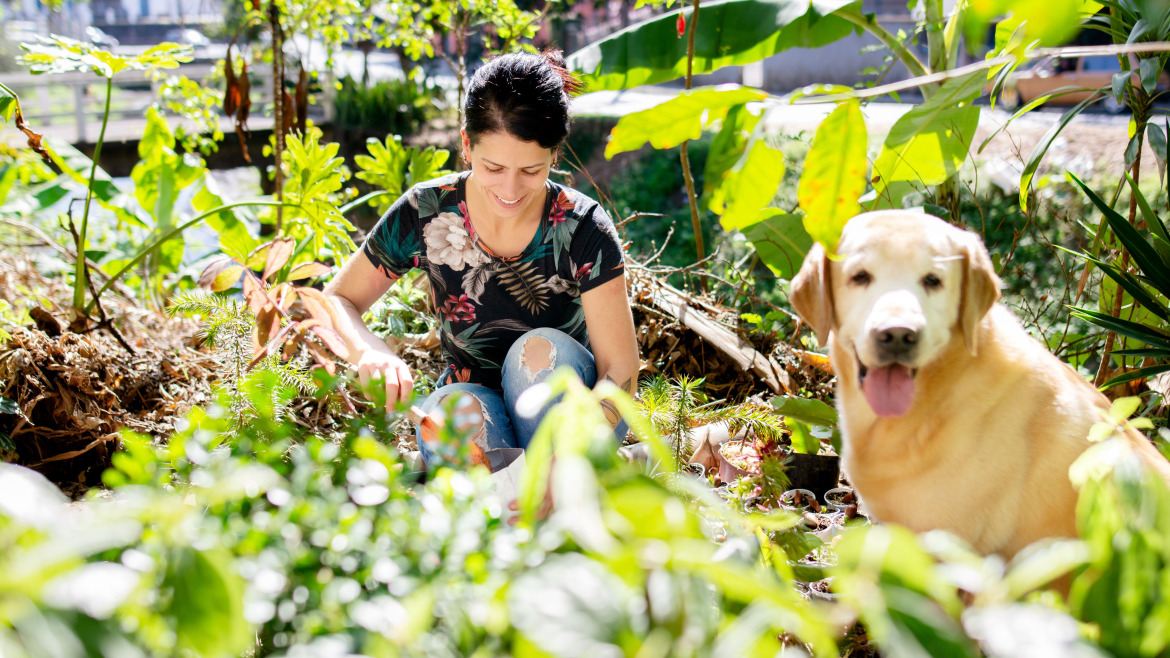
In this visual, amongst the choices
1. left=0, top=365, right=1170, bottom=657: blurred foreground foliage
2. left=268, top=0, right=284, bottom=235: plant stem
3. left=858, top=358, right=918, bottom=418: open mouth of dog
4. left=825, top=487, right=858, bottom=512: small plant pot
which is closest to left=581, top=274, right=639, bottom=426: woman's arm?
left=825, top=487, right=858, bottom=512: small plant pot

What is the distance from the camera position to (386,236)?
2.32 m

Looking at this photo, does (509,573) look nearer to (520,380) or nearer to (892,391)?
(892,391)

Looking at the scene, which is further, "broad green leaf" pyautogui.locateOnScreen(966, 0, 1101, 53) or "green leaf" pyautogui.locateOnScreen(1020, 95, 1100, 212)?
"green leaf" pyautogui.locateOnScreen(1020, 95, 1100, 212)

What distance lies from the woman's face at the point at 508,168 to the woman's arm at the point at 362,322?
19.8 inches

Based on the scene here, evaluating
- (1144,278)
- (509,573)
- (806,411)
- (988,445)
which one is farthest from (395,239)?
(1144,278)

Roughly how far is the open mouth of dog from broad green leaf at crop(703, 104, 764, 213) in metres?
0.68

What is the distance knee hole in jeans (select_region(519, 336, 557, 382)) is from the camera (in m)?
2.20

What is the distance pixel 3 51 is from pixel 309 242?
1265cm

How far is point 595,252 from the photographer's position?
222cm

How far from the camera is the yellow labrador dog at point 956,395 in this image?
57.8 inches

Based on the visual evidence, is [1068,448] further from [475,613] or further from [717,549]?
[475,613]

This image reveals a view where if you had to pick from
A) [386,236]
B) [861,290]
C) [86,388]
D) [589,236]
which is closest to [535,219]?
[589,236]

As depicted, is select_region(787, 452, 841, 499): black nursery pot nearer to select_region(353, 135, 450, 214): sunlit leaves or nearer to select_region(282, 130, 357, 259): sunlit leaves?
select_region(282, 130, 357, 259): sunlit leaves

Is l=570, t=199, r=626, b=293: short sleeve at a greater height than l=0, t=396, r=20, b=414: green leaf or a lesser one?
greater
